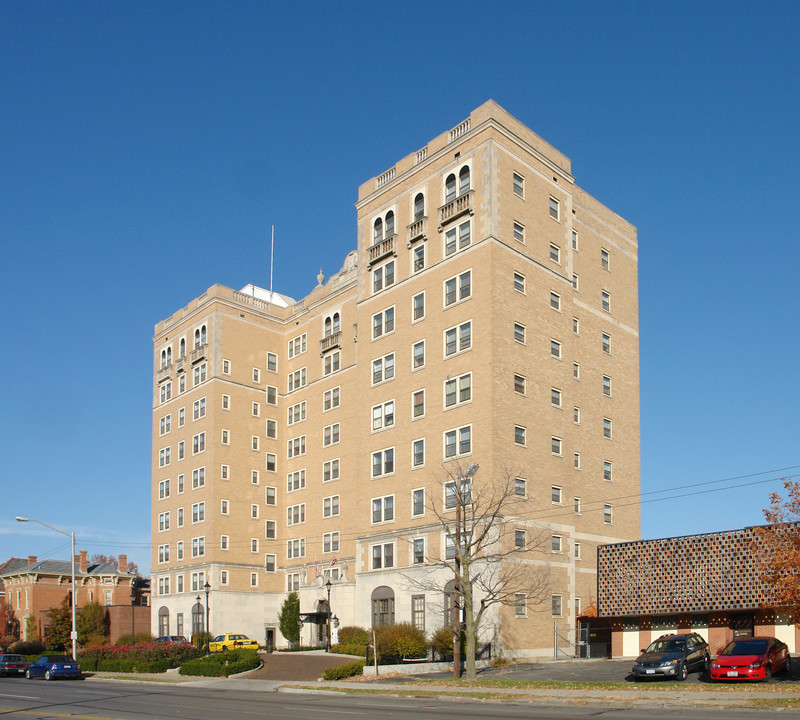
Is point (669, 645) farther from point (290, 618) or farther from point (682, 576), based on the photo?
point (290, 618)

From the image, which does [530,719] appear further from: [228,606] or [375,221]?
[228,606]

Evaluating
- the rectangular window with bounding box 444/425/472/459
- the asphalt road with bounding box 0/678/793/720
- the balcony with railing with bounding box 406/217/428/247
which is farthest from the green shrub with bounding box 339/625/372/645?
the balcony with railing with bounding box 406/217/428/247

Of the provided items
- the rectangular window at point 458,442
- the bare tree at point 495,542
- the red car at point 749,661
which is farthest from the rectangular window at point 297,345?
the red car at point 749,661

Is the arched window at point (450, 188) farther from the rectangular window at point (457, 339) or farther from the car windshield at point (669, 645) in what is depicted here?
the car windshield at point (669, 645)

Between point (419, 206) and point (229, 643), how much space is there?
35.9m

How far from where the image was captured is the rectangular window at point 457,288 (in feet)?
183

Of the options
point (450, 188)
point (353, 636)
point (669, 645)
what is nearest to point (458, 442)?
point (353, 636)

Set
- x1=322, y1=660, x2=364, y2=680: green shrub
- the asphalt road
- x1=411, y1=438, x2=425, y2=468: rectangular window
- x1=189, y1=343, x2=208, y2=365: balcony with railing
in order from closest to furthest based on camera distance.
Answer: the asphalt road
x1=322, y1=660, x2=364, y2=680: green shrub
x1=411, y1=438, x2=425, y2=468: rectangular window
x1=189, y1=343, x2=208, y2=365: balcony with railing

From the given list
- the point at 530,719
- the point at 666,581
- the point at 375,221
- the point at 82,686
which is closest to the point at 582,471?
the point at 666,581

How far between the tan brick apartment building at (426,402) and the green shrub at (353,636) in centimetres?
116

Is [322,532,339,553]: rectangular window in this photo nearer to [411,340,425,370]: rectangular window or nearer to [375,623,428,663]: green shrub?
[411,340,425,370]: rectangular window

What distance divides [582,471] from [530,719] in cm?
3676

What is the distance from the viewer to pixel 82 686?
Answer: 44.1m

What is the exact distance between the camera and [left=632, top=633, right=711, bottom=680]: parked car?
34.6 m
